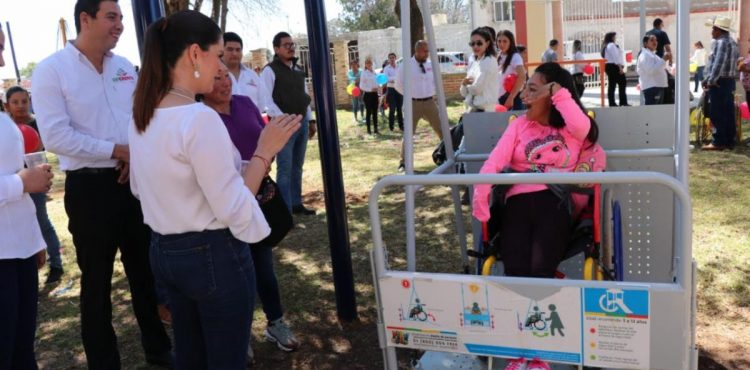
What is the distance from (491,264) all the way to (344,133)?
1177 cm

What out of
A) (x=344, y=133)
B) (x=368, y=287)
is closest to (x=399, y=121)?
(x=344, y=133)

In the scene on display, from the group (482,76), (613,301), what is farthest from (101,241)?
(482,76)

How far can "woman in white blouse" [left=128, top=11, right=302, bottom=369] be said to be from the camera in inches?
75.5

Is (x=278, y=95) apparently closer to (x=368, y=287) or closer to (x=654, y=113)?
(x=368, y=287)

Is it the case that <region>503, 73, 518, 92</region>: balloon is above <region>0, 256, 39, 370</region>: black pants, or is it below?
above

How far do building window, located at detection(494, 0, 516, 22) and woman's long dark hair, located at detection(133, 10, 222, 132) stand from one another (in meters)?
29.5

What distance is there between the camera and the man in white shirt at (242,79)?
5047 mm

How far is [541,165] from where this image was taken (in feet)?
10.4

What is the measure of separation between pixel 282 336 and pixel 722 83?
7227 mm

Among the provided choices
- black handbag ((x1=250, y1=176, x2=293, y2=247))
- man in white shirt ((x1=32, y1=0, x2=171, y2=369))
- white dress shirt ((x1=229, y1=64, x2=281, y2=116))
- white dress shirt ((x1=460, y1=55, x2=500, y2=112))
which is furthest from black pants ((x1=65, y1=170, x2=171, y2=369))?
white dress shirt ((x1=460, y1=55, x2=500, y2=112))

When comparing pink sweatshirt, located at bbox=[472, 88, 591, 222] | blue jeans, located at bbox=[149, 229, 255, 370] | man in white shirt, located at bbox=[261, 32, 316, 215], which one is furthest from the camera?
man in white shirt, located at bbox=[261, 32, 316, 215]

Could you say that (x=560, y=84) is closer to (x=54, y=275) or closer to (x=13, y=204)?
(x=13, y=204)

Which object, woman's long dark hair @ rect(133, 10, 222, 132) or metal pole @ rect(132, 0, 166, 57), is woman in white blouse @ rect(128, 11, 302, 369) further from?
metal pole @ rect(132, 0, 166, 57)

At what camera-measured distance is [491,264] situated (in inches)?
117
